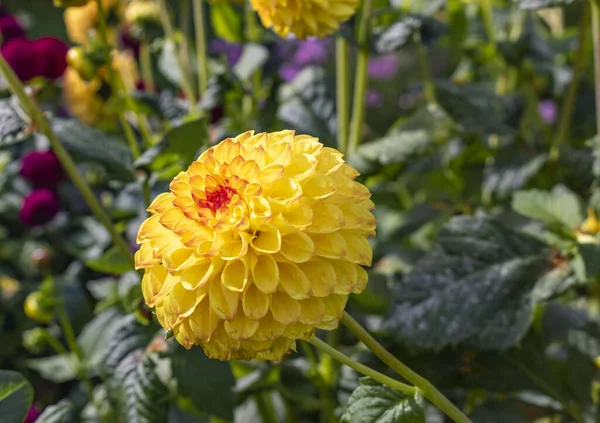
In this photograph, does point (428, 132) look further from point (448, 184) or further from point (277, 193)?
point (277, 193)

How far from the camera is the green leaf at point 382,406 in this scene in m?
0.56

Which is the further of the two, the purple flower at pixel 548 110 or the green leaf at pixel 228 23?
the purple flower at pixel 548 110

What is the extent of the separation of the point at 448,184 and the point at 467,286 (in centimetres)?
34

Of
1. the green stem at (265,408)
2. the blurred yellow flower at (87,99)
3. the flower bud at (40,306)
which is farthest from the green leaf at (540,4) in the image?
the blurred yellow flower at (87,99)

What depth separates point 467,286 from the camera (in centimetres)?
79

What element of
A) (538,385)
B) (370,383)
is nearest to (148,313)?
(370,383)

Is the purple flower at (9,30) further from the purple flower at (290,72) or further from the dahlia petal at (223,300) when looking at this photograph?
the dahlia petal at (223,300)

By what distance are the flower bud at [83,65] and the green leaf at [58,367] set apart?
38cm

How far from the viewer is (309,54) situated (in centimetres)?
139

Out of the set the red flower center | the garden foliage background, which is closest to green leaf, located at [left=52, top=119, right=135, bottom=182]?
the garden foliage background

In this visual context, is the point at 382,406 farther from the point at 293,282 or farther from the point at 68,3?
the point at 68,3

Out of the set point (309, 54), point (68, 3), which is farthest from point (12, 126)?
point (309, 54)

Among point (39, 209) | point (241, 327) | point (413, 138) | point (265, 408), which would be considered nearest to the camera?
point (241, 327)

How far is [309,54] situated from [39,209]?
0.58m
